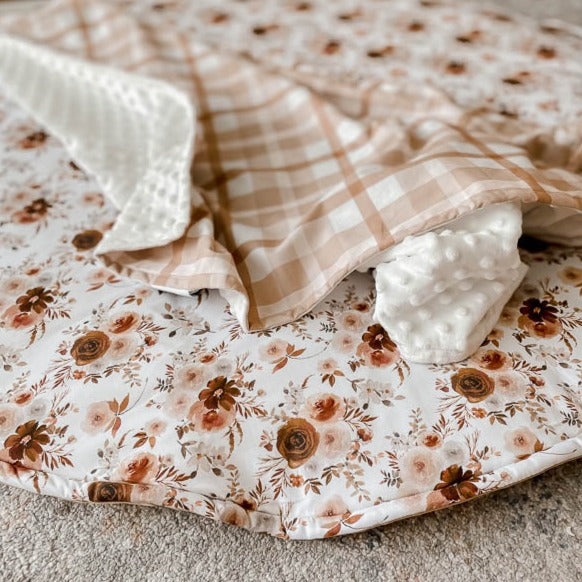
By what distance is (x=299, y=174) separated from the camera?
3.41 feet

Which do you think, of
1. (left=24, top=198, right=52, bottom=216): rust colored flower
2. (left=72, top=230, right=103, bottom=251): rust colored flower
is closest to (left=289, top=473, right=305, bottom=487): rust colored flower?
(left=72, top=230, right=103, bottom=251): rust colored flower

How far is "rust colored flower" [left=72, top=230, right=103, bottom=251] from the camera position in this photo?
0.97m

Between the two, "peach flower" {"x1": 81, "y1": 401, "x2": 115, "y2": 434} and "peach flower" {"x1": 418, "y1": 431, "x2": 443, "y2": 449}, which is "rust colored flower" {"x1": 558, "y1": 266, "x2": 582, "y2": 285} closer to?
"peach flower" {"x1": 418, "y1": 431, "x2": 443, "y2": 449}

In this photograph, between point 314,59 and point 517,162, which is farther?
point 314,59

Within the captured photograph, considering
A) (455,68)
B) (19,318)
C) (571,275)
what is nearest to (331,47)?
(455,68)

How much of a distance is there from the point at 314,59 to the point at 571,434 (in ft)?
3.04

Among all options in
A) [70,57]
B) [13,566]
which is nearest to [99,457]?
[13,566]

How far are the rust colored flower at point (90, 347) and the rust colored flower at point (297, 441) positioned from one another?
0.25 meters

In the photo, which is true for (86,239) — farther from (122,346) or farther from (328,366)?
(328,366)

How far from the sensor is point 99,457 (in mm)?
734

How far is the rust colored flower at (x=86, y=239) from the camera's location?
3.20 feet

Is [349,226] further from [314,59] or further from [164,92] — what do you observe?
[314,59]

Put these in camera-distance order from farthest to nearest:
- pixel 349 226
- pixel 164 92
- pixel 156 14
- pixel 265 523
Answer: pixel 156 14
pixel 164 92
pixel 349 226
pixel 265 523

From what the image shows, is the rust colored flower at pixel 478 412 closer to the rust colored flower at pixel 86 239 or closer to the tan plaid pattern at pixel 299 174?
the tan plaid pattern at pixel 299 174
